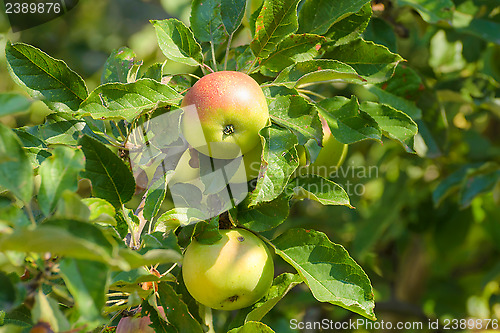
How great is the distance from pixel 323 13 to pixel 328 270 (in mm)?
435

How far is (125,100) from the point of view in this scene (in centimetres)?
75

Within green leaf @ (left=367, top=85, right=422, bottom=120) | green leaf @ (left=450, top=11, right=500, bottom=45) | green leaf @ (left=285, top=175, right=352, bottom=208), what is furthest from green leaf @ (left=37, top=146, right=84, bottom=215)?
green leaf @ (left=450, top=11, right=500, bottom=45)

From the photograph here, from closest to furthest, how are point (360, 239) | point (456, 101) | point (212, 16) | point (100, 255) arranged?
point (100, 255)
point (212, 16)
point (456, 101)
point (360, 239)

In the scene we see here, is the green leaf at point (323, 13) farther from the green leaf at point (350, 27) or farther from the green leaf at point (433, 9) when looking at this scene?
the green leaf at point (433, 9)

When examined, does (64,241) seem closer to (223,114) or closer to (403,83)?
(223,114)

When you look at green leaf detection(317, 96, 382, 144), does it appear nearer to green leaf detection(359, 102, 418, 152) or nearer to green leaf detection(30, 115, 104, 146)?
green leaf detection(359, 102, 418, 152)

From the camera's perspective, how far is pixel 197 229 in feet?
2.56

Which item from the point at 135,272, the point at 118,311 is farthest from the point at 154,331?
the point at 135,272

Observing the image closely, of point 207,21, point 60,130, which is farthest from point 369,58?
point 60,130

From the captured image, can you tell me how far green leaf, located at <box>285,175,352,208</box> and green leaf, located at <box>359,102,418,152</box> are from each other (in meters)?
0.15

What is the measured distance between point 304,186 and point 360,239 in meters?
0.99

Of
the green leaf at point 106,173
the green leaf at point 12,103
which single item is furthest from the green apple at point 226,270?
the green leaf at point 12,103

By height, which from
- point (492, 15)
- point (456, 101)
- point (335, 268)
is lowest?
point (456, 101)

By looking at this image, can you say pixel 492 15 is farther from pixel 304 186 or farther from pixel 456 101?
pixel 304 186
